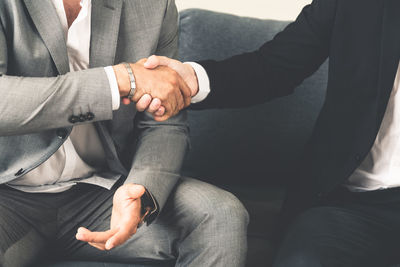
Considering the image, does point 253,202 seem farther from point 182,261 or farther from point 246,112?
point 182,261

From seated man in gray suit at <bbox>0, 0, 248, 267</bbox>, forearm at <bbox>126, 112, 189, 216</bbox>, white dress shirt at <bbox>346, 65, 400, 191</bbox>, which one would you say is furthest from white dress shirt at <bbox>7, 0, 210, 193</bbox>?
white dress shirt at <bbox>346, 65, 400, 191</bbox>

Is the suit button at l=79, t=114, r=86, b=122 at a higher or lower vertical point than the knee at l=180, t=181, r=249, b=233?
higher

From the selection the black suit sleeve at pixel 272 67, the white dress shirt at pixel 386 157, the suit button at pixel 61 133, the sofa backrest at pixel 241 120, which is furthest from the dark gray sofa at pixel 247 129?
the suit button at pixel 61 133

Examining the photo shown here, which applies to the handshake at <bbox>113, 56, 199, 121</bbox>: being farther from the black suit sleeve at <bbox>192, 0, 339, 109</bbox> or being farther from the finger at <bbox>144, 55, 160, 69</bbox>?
the black suit sleeve at <bbox>192, 0, 339, 109</bbox>

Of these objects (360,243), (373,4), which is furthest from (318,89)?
(360,243)

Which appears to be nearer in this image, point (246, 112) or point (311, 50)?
point (311, 50)

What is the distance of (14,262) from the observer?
3.38 feet

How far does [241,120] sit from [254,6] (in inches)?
21.3

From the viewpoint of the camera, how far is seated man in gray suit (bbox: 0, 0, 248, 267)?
1.00 m

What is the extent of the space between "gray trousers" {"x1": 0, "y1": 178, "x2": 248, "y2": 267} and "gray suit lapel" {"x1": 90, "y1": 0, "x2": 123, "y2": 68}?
33 cm

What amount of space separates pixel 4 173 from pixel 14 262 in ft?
0.68

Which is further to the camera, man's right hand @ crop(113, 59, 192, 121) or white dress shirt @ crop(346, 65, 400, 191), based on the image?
white dress shirt @ crop(346, 65, 400, 191)

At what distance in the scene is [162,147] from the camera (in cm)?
121

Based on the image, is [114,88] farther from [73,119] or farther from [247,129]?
[247,129]
